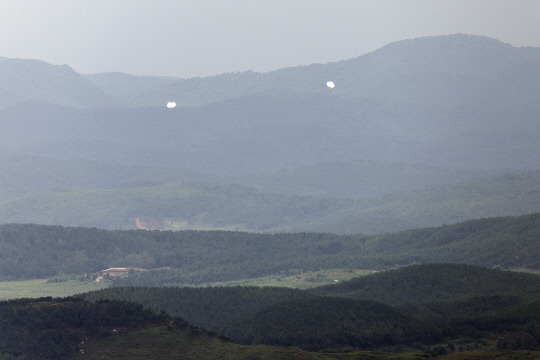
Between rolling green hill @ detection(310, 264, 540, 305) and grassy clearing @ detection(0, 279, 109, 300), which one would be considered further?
grassy clearing @ detection(0, 279, 109, 300)

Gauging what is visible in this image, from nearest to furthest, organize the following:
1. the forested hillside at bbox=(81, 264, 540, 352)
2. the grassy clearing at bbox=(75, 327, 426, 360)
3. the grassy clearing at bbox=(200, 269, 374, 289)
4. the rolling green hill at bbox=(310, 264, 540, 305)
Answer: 1. the grassy clearing at bbox=(75, 327, 426, 360)
2. the forested hillside at bbox=(81, 264, 540, 352)
3. the rolling green hill at bbox=(310, 264, 540, 305)
4. the grassy clearing at bbox=(200, 269, 374, 289)

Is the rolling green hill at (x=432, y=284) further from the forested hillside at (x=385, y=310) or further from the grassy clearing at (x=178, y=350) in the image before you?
the grassy clearing at (x=178, y=350)

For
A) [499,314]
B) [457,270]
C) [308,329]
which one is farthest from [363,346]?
[457,270]

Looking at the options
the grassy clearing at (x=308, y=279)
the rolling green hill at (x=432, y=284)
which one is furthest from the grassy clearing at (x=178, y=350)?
the grassy clearing at (x=308, y=279)

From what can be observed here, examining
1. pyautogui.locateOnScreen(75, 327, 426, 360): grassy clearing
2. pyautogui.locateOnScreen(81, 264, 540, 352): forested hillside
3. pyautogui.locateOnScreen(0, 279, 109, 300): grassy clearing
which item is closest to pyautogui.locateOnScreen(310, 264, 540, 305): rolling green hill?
pyautogui.locateOnScreen(81, 264, 540, 352): forested hillside

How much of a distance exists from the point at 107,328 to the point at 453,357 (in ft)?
110

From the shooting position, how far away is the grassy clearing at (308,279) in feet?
590

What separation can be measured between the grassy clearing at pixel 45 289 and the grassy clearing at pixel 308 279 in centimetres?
3084

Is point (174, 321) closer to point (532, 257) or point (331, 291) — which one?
point (331, 291)

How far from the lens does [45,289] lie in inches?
7397

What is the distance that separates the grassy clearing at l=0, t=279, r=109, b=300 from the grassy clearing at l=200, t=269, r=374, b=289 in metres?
30.8

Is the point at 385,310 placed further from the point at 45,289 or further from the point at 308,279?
the point at 45,289

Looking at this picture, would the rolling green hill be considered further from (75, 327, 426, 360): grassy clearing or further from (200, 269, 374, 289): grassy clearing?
(75, 327, 426, 360): grassy clearing

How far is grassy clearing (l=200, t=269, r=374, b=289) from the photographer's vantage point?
17979cm
